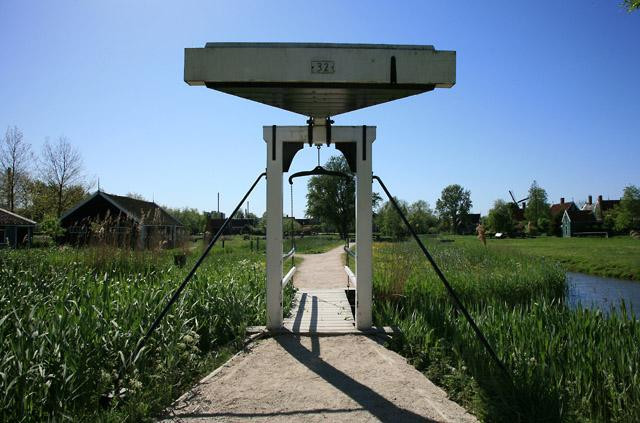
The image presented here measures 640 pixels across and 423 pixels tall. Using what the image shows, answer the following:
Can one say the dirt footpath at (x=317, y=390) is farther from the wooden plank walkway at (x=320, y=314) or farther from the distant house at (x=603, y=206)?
the distant house at (x=603, y=206)

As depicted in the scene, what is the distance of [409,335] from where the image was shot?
4.66 metres

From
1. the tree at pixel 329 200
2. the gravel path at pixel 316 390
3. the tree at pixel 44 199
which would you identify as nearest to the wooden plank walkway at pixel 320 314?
the gravel path at pixel 316 390

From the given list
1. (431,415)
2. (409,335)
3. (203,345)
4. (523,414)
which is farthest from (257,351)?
(523,414)

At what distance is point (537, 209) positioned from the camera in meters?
69.3

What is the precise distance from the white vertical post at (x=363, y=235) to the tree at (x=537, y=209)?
67.3 m

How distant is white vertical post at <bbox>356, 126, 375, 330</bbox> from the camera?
17.1ft

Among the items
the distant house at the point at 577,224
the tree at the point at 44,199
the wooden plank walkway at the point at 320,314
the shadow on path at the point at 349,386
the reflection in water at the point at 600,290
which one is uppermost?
the tree at the point at 44,199

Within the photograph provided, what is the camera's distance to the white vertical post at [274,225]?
5.23 m

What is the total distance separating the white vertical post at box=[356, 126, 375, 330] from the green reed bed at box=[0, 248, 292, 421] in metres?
1.55

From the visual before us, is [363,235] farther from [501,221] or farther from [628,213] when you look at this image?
[501,221]

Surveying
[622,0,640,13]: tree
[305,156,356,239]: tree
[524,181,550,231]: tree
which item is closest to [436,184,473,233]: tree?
[524,181,550,231]: tree

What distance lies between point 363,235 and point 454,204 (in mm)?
97944

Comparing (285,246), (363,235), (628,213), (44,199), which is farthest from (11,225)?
(628,213)

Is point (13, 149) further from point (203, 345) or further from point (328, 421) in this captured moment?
point (328, 421)
